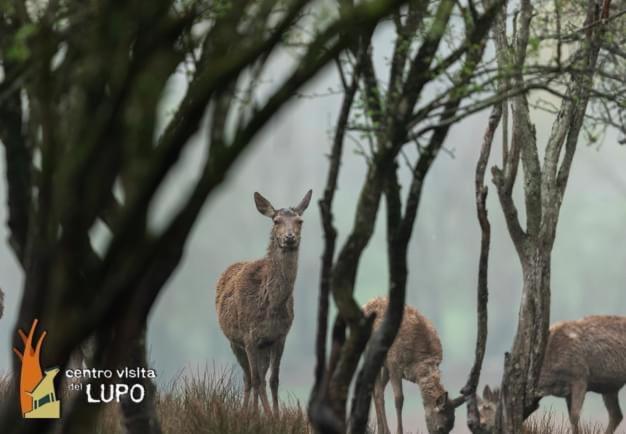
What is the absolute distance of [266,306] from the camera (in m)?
17.9

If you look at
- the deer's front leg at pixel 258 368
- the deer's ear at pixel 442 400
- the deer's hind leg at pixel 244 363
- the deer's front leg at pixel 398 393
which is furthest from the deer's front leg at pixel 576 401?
the deer's hind leg at pixel 244 363

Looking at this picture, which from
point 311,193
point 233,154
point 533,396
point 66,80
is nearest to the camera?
point 233,154

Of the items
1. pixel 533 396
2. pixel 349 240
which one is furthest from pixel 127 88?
pixel 533 396

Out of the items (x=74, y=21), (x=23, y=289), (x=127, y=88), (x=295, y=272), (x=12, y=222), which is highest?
(x=295, y=272)

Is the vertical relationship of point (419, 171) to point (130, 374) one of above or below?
above

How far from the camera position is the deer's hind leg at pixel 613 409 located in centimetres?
2086

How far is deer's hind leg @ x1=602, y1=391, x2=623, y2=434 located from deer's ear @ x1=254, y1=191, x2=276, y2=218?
7292 mm

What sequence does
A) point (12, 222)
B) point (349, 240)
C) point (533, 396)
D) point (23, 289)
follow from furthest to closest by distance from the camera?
point (533, 396) → point (349, 240) → point (12, 222) → point (23, 289)

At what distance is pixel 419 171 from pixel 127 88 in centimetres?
498

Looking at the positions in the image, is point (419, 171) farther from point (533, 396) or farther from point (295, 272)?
point (295, 272)

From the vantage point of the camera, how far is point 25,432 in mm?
6215

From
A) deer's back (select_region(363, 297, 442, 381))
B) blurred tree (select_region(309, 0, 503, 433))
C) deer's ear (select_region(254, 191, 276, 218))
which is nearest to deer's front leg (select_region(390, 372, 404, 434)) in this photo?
deer's back (select_region(363, 297, 442, 381))

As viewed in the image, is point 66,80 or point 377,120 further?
point 377,120

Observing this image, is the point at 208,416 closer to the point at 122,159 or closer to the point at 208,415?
the point at 208,415
